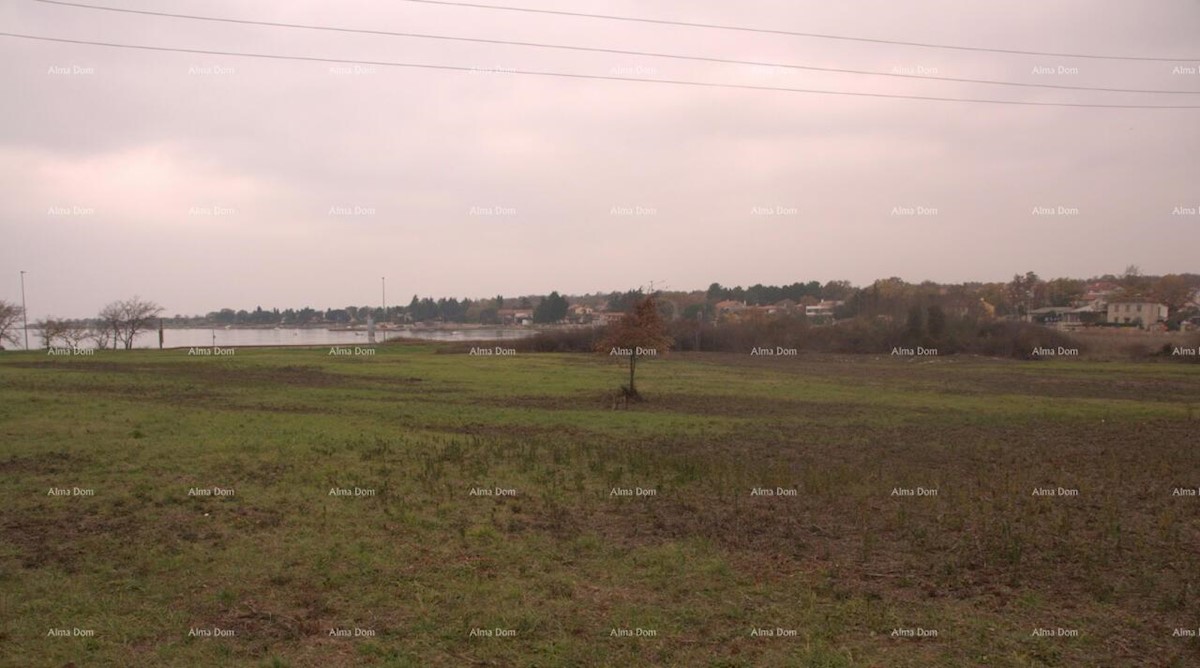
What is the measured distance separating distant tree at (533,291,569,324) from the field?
297 ft

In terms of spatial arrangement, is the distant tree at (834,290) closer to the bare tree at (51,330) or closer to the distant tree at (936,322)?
the distant tree at (936,322)

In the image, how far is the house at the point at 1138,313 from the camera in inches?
3292

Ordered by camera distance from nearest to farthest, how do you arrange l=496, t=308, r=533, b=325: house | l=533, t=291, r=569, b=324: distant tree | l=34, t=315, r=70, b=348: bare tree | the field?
1. the field
2. l=34, t=315, r=70, b=348: bare tree
3. l=533, t=291, r=569, b=324: distant tree
4. l=496, t=308, r=533, b=325: house

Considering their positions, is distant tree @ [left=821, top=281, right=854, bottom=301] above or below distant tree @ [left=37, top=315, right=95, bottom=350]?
above

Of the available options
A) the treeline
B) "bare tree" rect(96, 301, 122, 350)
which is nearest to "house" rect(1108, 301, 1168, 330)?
the treeline

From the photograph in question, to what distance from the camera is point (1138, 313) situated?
283 ft

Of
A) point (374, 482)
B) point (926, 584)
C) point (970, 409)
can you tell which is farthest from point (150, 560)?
point (970, 409)

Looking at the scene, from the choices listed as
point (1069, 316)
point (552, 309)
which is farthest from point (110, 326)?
point (1069, 316)

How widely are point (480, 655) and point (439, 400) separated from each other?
22.9 meters

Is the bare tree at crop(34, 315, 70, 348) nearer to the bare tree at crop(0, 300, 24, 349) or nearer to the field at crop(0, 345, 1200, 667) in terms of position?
the bare tree at crop(0, 300, 24, 349)

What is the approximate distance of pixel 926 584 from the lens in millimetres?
9305

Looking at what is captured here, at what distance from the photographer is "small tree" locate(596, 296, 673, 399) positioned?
30344 mm

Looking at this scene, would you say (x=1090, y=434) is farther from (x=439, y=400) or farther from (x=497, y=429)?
(x=439, y=400)

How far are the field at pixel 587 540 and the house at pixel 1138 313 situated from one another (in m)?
73.2
